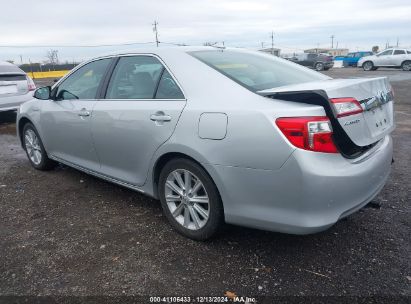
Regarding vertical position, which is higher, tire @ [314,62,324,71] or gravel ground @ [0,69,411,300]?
tire @ [314,62,324,71]

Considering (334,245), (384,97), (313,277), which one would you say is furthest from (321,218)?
(384,97)

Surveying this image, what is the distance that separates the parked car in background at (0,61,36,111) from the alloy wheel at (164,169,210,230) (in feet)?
21.2

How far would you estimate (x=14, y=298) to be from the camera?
96.0 inches

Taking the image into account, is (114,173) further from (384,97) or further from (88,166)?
(384,97)

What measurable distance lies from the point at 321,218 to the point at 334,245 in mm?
753

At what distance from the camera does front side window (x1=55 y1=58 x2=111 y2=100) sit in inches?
151

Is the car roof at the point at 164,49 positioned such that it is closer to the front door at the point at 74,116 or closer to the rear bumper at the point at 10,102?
the front door at the point at 74,116

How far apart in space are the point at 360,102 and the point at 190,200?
1.46 metres

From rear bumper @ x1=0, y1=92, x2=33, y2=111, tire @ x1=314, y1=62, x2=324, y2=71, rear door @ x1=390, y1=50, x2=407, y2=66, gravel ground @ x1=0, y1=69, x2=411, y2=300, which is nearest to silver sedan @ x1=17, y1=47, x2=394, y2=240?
gravel ground @ x1=0, y1=69, x2=411, y2=300

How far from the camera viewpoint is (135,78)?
3.46 m

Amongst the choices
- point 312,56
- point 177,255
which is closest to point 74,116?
point 177,255

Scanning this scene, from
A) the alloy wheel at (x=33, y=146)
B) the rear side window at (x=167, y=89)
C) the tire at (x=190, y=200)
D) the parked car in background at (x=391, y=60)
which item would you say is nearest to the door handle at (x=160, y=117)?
the rear side window at (x=167, y=89)

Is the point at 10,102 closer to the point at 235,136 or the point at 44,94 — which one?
the point at 44,94

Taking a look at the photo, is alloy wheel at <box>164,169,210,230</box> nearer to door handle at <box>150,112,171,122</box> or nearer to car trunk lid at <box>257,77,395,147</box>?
door handle at <box>150,112,171,122</box>
